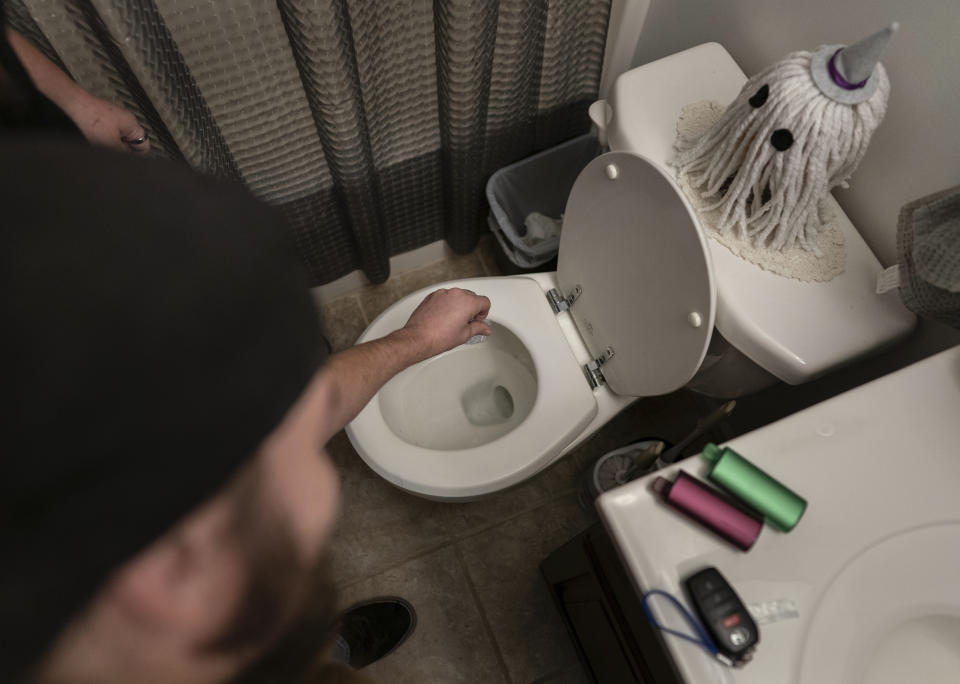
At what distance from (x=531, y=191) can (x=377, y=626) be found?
100 centimetres

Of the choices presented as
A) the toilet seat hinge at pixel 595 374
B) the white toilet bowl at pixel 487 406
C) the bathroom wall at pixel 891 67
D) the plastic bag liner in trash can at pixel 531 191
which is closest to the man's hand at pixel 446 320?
the white toilet bowl at pixel 487 406

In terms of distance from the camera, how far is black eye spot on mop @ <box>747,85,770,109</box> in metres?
0.65

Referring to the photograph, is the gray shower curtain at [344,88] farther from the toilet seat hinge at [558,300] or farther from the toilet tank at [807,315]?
the toilet tank at [807,315]

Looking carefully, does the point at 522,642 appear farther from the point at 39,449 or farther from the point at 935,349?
the point at 39,449

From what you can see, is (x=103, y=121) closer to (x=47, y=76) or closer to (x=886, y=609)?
(x=47, y=76)

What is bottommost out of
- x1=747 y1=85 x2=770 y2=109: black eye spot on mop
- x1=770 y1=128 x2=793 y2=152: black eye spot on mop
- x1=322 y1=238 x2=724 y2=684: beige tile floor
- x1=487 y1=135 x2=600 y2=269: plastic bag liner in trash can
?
x1=322 y1=238 x2=724 y2=684: beige tile floor

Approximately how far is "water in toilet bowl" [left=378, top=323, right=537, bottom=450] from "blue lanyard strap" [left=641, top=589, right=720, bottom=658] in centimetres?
59

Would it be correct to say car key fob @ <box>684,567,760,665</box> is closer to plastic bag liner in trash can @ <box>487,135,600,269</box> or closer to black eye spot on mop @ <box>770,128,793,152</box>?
black eye spot on mop @ <box>770,128,793,152</box>

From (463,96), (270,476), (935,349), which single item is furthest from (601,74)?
(270,476)

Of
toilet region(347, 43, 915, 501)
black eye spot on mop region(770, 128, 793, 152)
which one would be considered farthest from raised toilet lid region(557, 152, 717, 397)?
black eye spot on mop region(770, 128, 793, 152)

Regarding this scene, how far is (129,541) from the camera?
0.25m

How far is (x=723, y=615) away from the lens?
52 cm

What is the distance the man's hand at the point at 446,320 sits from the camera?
896mm

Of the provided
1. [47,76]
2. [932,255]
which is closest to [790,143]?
[932,255]
